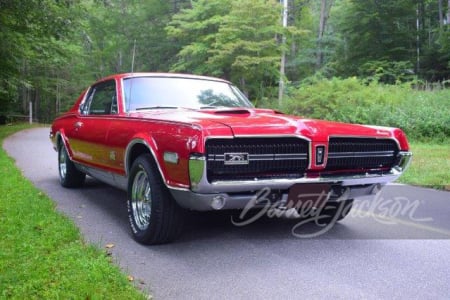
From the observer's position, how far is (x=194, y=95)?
563cm

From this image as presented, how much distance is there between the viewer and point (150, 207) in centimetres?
436

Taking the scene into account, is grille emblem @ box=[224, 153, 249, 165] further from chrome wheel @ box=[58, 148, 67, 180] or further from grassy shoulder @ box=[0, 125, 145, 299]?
chrome wheel @ box=[58, 148, 67, 180]

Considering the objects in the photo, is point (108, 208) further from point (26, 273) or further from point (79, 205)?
point (26, 273)

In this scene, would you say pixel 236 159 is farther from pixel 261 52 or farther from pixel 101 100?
pixel 261 52

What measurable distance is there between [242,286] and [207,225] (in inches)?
71.4

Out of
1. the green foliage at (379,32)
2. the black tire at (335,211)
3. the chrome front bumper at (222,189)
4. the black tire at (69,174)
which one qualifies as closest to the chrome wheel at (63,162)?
the black tire at (69,174)

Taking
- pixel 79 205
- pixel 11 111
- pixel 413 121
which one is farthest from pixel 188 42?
pixel 79 205

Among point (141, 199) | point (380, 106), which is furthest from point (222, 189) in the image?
point (380, 106)

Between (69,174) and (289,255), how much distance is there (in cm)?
423

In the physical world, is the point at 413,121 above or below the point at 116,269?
above

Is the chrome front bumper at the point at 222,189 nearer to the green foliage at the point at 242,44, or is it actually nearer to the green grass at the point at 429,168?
the green grass at the point at 429,168

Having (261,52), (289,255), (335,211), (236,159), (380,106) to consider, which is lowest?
(289,255)

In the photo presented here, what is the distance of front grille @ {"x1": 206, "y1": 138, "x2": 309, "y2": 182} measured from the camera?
3.80 metres

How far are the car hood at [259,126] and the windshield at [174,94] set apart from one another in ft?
1.87
